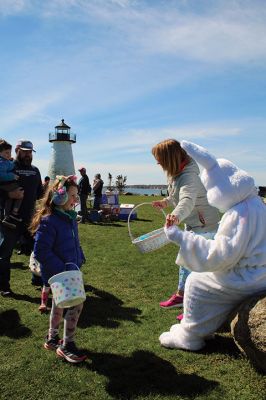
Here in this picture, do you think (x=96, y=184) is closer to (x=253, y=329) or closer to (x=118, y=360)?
(x=118, y=360)

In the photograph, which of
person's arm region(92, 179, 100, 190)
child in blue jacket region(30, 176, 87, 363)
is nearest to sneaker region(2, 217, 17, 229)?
child in blue jacket region(30, 176, 87, 363)

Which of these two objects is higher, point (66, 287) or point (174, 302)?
point (66, 287)

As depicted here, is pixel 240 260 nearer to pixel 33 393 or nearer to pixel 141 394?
pixel 141 394

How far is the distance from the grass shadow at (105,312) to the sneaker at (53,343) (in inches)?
27.1

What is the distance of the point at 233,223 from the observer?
13.0ft

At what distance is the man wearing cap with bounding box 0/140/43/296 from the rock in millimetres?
3677

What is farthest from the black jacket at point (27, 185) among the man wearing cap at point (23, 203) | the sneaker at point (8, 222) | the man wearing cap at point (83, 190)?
the man wearing cap at point (83, 190)

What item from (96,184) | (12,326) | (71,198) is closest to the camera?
(71,198)

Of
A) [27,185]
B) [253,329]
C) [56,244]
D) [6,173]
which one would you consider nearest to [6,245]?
[27,185]

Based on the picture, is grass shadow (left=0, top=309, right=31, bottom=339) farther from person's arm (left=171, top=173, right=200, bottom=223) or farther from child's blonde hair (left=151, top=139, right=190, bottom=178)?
child's blonde hair (left=151, top=139, right=190, bottom=178)

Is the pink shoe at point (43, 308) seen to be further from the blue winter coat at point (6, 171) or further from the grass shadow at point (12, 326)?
the blue winter coat at point (6, 171)

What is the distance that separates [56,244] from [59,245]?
0.03 m

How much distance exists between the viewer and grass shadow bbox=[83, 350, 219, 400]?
A: 3.67 meters

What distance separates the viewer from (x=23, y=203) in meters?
6.64
